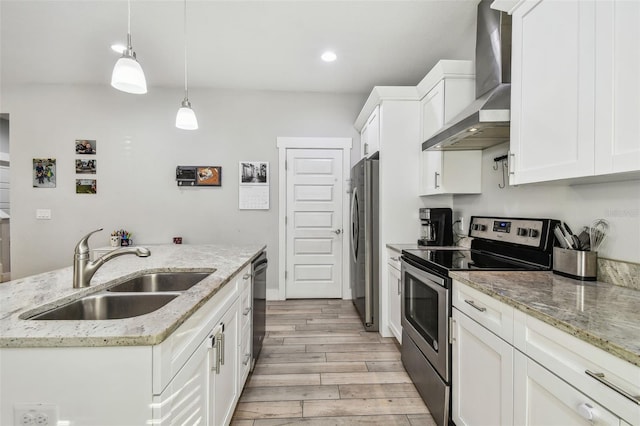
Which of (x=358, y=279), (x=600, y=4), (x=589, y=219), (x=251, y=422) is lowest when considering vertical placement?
(x=251, y=422)

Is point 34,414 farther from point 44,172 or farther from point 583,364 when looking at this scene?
A: point 44,172

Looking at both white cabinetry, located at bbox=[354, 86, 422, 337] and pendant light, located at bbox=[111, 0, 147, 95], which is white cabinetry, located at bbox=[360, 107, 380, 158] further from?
pendant light, located at bbox=[111, 0, 147, 95]

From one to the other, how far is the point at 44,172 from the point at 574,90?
16.8ft

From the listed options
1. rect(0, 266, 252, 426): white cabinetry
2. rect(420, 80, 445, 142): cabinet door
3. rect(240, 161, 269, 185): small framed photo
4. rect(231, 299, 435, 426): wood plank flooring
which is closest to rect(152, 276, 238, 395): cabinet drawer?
rect(0, 266, 252, 426): white cabinetry

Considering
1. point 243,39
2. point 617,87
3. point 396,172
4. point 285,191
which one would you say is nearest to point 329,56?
point 243,39

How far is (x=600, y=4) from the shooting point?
3.59 feet

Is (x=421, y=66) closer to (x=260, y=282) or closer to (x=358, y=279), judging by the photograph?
(x=358, y=279)

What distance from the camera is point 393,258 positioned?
264 cm

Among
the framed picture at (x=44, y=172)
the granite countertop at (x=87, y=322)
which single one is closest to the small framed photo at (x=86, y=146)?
the framed picture at (x=44, y=172)

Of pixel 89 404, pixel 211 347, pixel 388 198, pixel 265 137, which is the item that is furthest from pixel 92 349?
pixel 265 137

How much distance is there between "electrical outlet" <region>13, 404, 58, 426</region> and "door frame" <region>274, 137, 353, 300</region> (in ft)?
10.1

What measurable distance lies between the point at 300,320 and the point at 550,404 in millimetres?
2475

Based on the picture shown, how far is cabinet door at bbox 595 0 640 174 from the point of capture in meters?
Result: 0.98

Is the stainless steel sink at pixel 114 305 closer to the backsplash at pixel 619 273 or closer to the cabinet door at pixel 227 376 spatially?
the cabinet door at pixel 227 376
